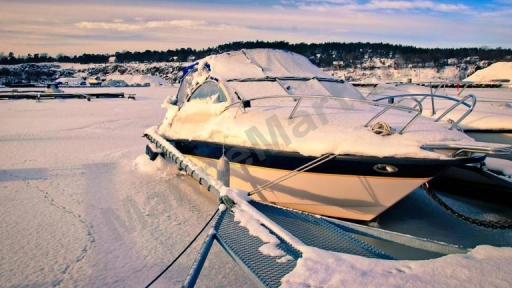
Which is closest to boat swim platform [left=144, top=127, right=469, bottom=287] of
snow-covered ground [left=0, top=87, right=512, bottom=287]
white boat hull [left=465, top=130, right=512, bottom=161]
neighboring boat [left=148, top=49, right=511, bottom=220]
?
snow-covered ground [left=0, top=87, right=512, bottom=287]

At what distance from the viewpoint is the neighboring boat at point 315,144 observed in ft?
12.3

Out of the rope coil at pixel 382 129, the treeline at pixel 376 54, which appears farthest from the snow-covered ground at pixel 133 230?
the treeline at pixel 376 54

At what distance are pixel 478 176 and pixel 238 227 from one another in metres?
4.20

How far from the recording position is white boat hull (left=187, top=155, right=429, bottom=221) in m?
3.92

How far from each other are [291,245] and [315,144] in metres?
1.43

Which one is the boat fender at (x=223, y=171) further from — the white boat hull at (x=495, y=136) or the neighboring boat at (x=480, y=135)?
the white boat hull at (x=495, y=136)

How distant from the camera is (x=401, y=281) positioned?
2.21 m

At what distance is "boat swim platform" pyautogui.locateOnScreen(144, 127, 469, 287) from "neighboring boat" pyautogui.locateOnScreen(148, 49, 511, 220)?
576mm

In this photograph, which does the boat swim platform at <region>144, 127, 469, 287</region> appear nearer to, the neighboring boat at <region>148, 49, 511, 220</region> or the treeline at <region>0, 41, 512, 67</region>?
the neighboring boat at <region>148, 49, 511, 220</region>

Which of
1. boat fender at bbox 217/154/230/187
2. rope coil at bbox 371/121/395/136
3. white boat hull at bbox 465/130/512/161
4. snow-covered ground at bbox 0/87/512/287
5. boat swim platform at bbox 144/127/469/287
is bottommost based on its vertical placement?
snow-covered ground at bbox 0/87/512/287

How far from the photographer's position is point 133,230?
4.05 m

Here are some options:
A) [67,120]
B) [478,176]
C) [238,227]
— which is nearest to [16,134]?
[67,120]

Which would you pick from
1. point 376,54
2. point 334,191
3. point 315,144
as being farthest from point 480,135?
point 376,54

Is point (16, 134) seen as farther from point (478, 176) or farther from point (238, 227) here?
point (478, 176)
